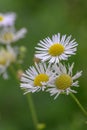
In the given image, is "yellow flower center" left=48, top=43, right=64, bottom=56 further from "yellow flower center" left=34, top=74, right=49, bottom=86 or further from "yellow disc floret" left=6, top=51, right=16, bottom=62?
"yellow disc floret" left=6, top=51, right=16, bottom=62

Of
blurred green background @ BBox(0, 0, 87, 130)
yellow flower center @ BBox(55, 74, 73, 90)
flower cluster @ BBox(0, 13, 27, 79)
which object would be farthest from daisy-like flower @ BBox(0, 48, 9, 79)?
yellow flower center @ BBox(55, 74, 73, 90)

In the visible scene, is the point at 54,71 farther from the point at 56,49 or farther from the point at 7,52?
the point at 7,52

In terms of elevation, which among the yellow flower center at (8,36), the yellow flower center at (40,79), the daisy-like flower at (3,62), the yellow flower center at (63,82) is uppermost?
the yellow flower center at (8,36)

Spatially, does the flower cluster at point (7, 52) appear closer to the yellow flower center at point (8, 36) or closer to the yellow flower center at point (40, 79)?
the yellow flower center at point (8, 36)

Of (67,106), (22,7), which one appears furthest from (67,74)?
(22,7)

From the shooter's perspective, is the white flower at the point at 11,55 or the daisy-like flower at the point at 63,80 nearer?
the daisy-like flower at the point at 63,80


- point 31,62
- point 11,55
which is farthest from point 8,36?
point 31,62

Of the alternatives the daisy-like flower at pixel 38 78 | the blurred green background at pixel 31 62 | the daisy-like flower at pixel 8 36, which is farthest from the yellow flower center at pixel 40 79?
the daisy-like flower at pixel 8 36
